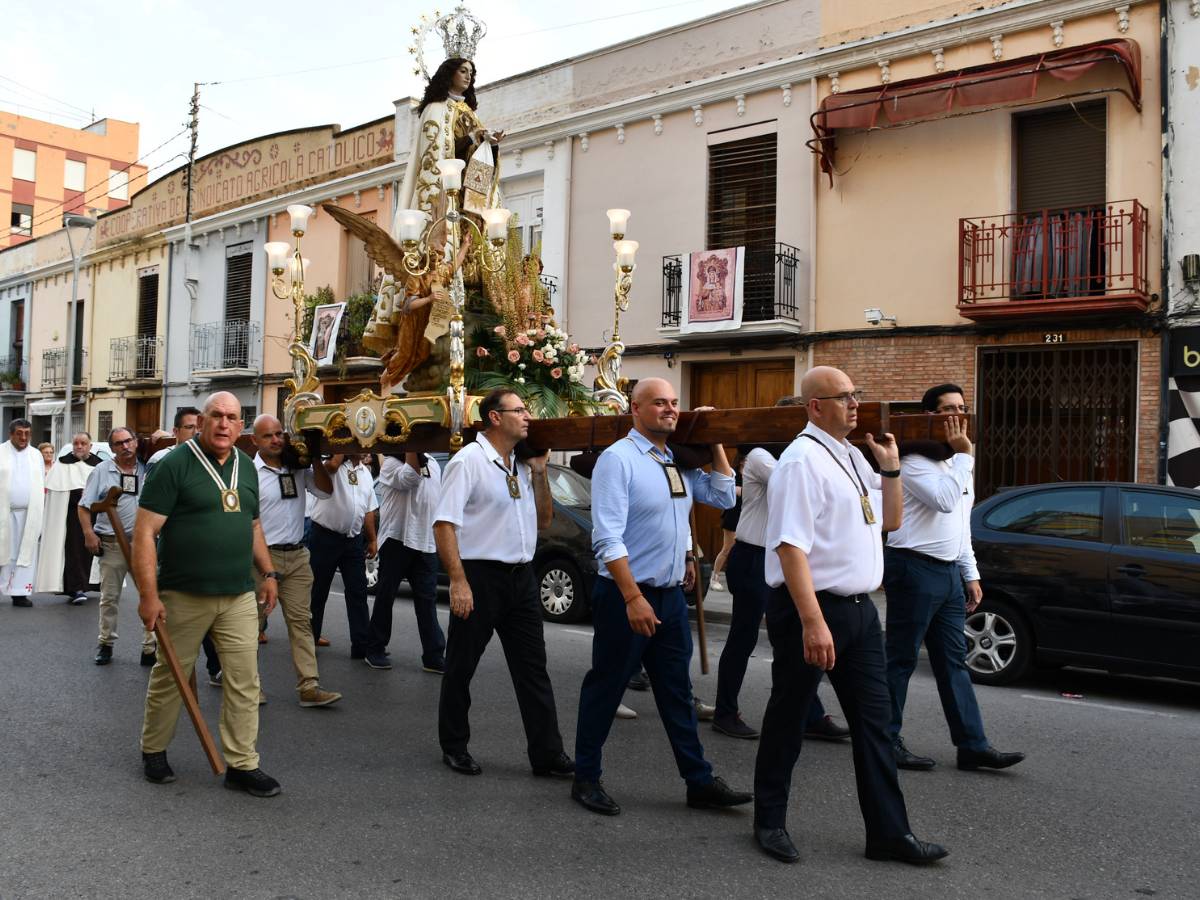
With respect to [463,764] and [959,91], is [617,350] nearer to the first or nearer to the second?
[463,764]

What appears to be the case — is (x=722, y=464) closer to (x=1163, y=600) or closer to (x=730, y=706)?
(x=730, y=706)

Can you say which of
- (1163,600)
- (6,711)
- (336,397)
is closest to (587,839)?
(6,711)

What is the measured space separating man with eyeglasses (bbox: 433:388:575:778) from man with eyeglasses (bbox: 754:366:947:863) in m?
1.42

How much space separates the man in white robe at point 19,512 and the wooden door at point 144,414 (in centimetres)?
1576

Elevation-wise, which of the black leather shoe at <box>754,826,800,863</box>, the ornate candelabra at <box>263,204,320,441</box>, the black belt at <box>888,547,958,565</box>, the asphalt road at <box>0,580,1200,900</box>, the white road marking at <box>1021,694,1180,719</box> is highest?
the ornate candelabra at <box>263,204,320,441</box>

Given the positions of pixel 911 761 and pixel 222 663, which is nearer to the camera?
pixel 222 663

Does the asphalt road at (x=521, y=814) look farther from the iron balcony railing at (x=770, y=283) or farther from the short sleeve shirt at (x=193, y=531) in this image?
the iron balcony railing at (x=770, y=283)

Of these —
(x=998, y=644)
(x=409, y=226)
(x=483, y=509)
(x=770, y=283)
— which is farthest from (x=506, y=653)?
(x=770, y=283)

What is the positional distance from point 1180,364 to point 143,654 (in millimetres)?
11317

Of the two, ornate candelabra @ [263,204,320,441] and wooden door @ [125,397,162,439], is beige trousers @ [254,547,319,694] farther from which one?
wooden door @ [125,397,162,439]

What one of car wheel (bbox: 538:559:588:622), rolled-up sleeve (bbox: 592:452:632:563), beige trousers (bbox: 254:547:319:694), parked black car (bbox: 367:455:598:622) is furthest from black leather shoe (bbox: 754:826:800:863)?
car wheel (bbox: 538:559:588:622)

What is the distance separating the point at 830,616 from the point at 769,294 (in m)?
12.1

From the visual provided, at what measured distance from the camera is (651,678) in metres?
4.80

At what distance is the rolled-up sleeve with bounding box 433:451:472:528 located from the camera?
526 cm
